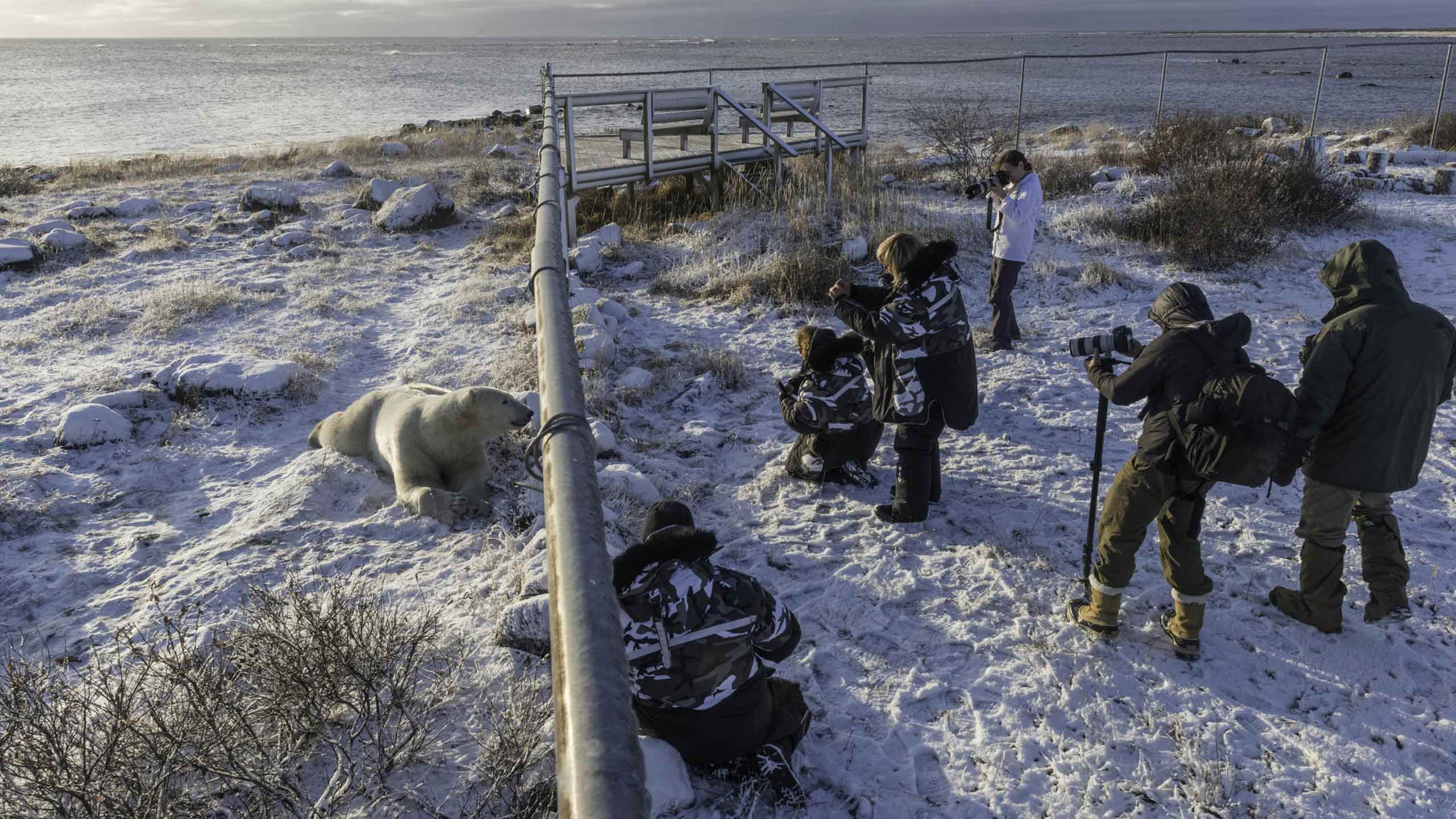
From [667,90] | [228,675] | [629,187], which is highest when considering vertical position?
[667,90]

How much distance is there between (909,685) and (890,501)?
1.73m

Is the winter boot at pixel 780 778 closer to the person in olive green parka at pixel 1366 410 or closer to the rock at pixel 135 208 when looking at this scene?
the person in olive green parka at pixel 1366 410

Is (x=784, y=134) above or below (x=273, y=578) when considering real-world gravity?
above

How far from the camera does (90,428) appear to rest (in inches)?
227

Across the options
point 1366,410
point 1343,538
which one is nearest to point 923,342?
point 1366,410

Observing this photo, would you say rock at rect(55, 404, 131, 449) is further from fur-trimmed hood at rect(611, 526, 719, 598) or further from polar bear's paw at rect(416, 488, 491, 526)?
fur-trimmed hood at rect(611, 526, 719, 598)

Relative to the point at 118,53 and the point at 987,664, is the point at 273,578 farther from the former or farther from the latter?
the point at 118,53

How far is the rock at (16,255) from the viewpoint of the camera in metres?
10.4

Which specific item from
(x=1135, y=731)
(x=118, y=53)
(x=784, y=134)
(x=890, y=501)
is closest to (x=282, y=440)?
(x=890, y=501)

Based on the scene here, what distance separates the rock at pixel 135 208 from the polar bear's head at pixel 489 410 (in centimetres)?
1255

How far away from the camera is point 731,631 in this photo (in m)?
2.68

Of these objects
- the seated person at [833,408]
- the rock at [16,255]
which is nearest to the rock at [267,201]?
the rock at [16,255]

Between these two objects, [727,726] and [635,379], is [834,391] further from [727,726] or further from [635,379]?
[727,726]

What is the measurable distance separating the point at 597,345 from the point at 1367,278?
17.7 feet
